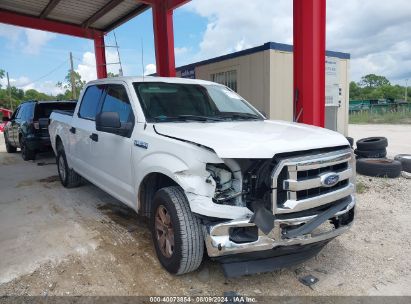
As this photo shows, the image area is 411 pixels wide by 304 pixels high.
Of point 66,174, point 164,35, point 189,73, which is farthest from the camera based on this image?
point 189,73

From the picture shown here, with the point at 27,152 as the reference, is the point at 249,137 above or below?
above

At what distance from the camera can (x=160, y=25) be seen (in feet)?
34.4

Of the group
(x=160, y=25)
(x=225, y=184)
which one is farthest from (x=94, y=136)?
(x=160, y=25)

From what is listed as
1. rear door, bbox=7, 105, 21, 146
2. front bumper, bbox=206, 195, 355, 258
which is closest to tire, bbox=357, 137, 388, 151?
front bumper, bbox=206, 195, 355, 258

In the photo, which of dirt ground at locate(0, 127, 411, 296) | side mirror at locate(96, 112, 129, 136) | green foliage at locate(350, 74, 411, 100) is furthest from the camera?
green foliage at locate(350, 74, 411, 100)

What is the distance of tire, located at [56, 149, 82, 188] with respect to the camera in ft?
21.1

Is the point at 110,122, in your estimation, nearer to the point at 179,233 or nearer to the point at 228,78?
the point at 179,233

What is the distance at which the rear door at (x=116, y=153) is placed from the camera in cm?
397

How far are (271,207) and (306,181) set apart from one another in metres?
0.36

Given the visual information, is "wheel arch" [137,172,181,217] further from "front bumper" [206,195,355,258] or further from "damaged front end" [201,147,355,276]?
"front bumper" [206,195,355,258]

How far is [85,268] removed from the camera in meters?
3.49

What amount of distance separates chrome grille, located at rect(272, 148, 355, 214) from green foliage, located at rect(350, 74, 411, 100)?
79.7 meters

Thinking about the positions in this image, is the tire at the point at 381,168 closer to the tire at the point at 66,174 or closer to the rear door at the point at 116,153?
the rear door at the point at 116,153

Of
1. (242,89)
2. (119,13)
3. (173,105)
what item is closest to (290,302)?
(173,105)
